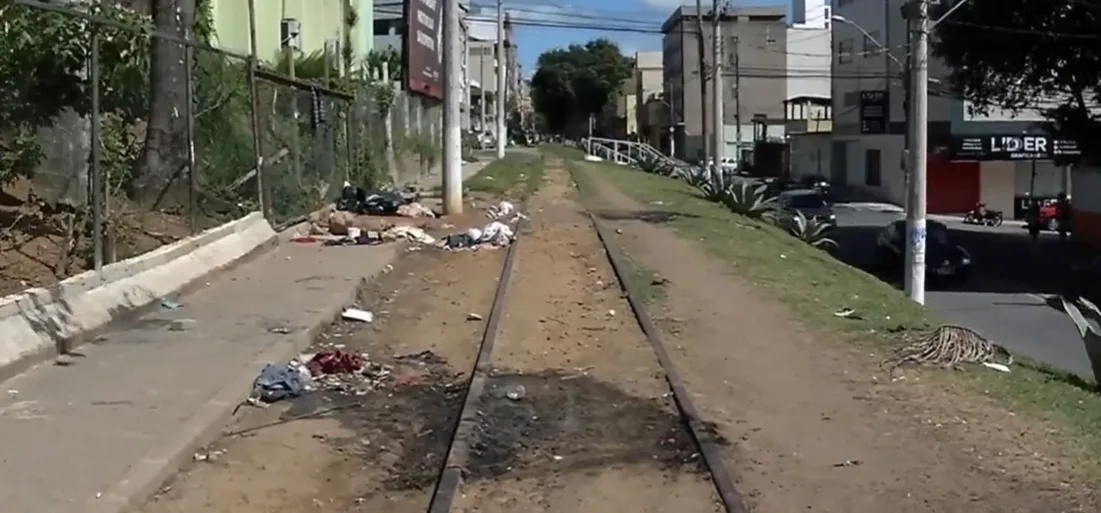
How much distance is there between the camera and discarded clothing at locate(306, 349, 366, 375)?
11.0 metres

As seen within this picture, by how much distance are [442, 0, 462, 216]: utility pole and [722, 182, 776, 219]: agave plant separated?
949 centimetres

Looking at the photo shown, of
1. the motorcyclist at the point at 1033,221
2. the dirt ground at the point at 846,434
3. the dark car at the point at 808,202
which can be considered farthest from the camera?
the motorcyclist at the point at 1033,221

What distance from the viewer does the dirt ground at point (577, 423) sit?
744 centimetres

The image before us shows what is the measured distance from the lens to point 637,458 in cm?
823

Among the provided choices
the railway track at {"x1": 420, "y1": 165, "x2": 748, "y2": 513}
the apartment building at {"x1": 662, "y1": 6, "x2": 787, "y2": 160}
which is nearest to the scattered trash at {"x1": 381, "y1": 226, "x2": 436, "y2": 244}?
the railway track at {"x1": 420, "y1": 165, "x2": 748, "y2": 513}

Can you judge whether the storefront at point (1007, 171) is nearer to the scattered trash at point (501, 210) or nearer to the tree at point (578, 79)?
the scattered trash at point (501, 210)

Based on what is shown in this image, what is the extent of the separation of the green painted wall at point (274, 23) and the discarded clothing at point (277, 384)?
53.8 feet

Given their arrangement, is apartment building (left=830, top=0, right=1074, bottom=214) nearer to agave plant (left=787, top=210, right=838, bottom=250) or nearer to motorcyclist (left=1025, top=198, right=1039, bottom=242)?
motorcyclist (left=1025, top=198, right=1039, bottom=242)

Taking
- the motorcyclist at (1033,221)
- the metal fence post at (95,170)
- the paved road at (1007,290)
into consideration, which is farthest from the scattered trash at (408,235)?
the motorcyclist at (1033,221)

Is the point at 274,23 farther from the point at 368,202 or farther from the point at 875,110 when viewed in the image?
the point at 875,110

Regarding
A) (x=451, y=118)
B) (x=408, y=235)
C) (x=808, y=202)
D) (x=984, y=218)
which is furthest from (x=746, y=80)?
(x=408, y=235)

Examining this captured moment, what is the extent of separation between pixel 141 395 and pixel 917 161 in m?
15.6

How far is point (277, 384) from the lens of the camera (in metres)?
10.1

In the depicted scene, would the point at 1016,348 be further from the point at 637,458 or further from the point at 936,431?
the point at 637,458
